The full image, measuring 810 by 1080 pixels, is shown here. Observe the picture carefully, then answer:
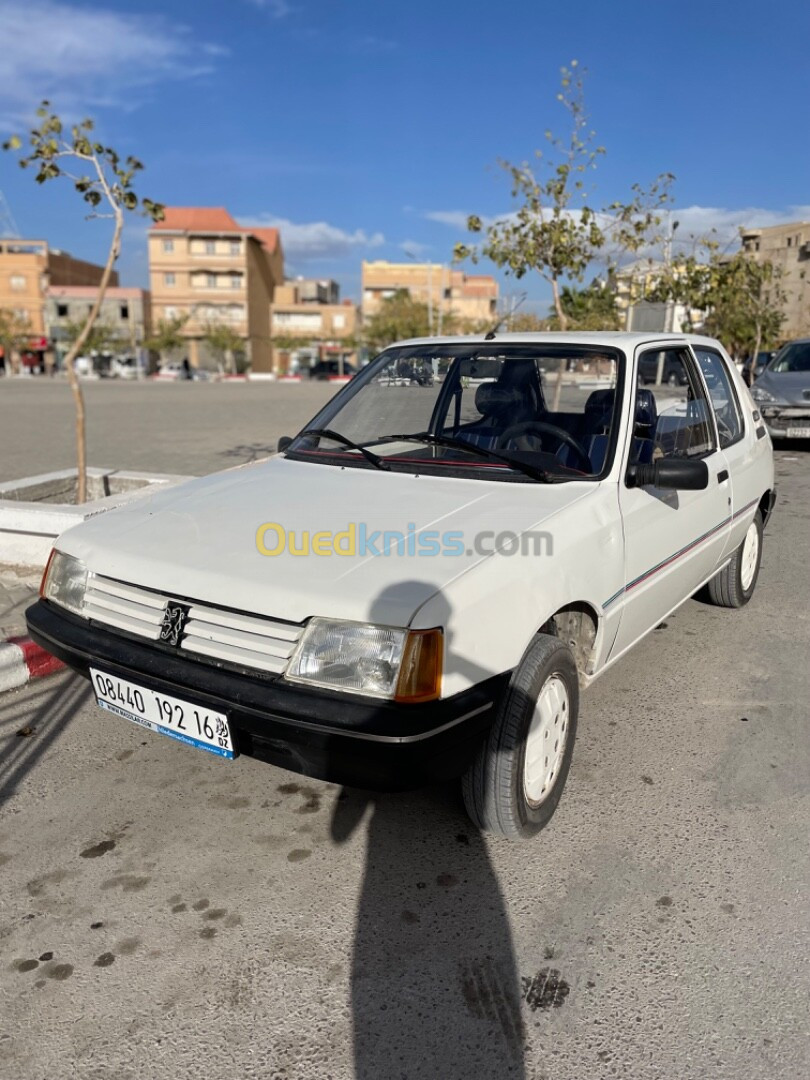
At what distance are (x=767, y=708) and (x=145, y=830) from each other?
2.82 metres

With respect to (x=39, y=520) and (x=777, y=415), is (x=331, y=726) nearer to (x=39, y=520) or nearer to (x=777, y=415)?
(x=39, y=520)

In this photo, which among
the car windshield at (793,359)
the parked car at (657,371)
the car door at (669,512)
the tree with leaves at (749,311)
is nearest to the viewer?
the car door at (669,512)

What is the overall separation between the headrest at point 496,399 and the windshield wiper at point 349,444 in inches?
24.2

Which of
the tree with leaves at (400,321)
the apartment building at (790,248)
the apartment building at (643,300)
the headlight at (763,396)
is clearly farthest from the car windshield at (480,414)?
the tree with leaves at (400,321)

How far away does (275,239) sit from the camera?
9212 cm

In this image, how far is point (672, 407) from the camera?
12.7ft

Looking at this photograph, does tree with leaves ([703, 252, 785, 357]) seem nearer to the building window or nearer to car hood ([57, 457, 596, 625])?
car hood ([57, 457, 596, 625])

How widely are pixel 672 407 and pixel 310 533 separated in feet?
6.78

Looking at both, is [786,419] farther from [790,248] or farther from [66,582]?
[790,248]

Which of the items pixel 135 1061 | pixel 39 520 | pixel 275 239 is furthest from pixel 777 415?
pixel 275 239

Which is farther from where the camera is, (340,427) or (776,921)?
(340,427)

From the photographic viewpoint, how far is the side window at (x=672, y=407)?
351 centimetres

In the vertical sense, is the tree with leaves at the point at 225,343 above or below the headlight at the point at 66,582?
above

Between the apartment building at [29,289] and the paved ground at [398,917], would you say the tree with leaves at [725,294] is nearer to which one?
the paved ground at [398,917]
